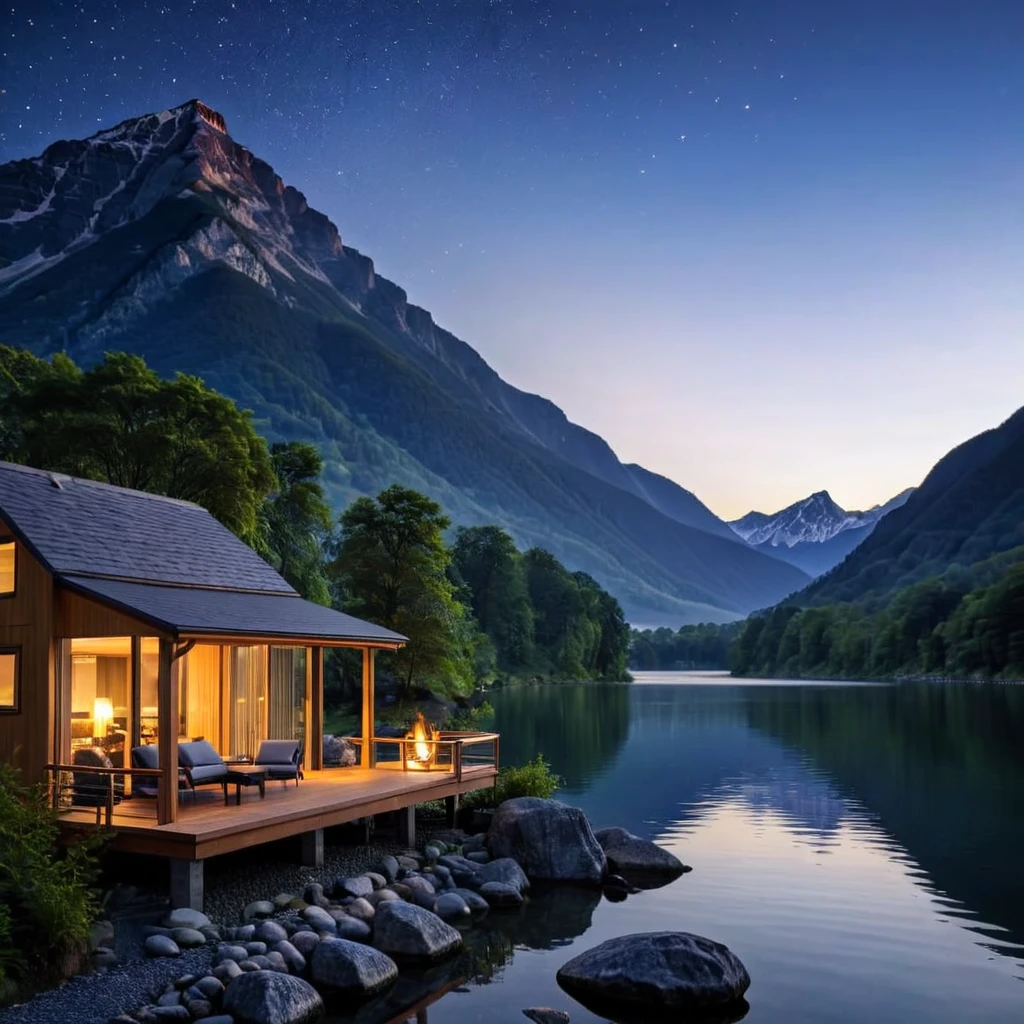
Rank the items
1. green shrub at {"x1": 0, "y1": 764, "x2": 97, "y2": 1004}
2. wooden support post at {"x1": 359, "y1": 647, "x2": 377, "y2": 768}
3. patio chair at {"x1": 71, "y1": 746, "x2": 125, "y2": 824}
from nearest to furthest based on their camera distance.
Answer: green shrub at {"x1": 0, "y1": 764, "x2": 97, "y2": 1004} < patio chair at {"x1": 71, "y1": 746, "x2": 125, "y2": 824} < wooden support post at {"x1": 359, "y1": 647, "x2": 377, "y2": 768}

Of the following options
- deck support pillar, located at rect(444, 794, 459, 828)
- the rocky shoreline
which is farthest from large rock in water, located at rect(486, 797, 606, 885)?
deck support pillar, located at rect(444, 794, 459, 828)

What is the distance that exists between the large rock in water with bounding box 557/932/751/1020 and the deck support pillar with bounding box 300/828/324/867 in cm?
507

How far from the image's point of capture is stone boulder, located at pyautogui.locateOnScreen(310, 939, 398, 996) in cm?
1229

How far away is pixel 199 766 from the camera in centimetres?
1612

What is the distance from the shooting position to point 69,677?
52.8 feet

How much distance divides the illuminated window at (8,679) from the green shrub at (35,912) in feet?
11.7

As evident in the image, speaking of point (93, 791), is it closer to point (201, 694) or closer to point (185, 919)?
point (185, 919)

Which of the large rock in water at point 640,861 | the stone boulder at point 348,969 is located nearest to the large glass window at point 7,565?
the stone boulder at point 348,969

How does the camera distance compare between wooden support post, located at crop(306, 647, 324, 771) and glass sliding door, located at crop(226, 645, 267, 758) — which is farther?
wooden support post, located at crop(306, 647, 324, 771)

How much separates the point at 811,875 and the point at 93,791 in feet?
41.5

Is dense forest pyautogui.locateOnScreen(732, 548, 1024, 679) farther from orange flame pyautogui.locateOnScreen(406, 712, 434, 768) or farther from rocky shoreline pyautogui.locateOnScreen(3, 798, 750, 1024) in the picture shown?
rocky shoreline pyautogui.locateOnScreen(3, 798, 750, 1024)

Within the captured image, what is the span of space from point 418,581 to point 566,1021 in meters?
28.6

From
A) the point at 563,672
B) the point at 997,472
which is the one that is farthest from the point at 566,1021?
the point at 997,472

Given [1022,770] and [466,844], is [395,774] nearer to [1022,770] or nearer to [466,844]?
[466,844]
